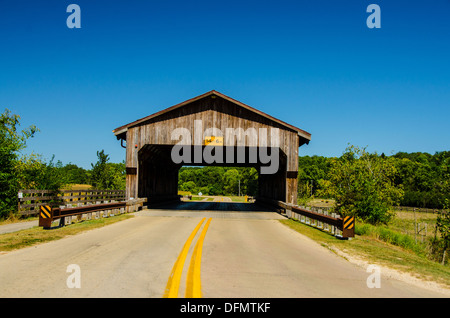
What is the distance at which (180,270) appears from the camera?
6.07m

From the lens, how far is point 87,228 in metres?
12.3

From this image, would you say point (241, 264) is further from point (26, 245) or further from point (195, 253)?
point (26, 245)

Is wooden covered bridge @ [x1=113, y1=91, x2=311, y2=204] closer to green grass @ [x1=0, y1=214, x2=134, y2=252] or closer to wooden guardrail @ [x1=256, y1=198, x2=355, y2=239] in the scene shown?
wooden guardrail @ [x1=256, y1=198, x2=355, y2=239]

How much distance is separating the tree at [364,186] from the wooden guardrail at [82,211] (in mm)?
13775

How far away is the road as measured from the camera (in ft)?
16.1

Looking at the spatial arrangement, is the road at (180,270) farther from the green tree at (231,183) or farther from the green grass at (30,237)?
the green tree at (231,183)

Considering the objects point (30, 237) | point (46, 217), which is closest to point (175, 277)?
point (30, 237)

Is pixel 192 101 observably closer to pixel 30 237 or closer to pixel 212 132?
pixel 212 132

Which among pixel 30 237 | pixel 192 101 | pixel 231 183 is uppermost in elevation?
pixel 192 101

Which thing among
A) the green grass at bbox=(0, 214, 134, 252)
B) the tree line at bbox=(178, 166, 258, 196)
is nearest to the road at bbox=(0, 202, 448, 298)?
the green grass at bbox=(0, 214, 134, 252)

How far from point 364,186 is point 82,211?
680 inches

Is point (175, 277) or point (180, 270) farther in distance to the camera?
point (180, 270)

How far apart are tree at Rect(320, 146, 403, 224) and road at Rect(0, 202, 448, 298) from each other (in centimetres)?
1401

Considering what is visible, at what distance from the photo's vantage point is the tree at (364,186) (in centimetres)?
2242
